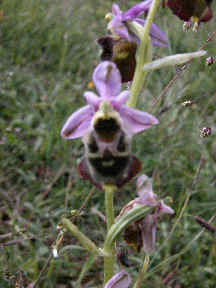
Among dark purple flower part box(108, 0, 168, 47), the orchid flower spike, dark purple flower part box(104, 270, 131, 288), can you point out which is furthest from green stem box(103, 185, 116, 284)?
dark purple flower part box(108, 0, 168, 47)

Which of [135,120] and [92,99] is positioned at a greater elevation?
[92,99]

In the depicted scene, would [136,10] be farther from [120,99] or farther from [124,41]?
[120,99]

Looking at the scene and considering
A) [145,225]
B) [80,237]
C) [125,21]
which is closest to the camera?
[80,237]

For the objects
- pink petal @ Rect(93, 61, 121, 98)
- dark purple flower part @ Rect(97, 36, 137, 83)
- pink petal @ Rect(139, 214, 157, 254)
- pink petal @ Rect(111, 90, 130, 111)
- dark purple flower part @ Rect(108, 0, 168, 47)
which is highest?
dark purple flower part @ Rect(108, 0, 168, 47)

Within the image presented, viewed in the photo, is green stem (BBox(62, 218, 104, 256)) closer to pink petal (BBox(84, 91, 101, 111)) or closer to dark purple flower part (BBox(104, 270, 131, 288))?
dark purple flower part (BBox(104, 270, 131, 288))

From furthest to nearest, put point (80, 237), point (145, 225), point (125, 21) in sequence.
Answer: point (125, 21) < point (145, 225) < point (80, 237)

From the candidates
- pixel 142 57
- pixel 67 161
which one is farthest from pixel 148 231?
pixel 67 161
